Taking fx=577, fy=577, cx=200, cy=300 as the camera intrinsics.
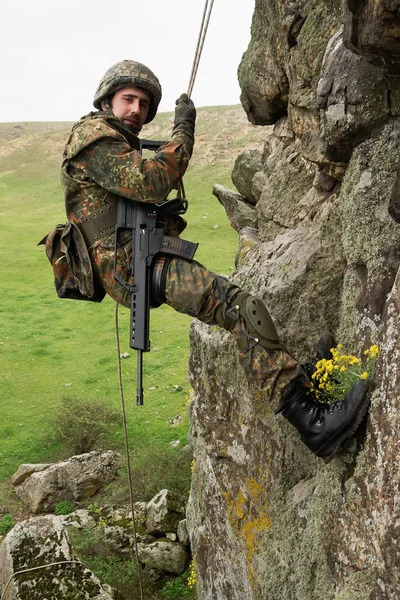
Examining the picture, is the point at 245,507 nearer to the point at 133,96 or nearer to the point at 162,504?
the point at 133,96

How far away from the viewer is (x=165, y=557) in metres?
11.9

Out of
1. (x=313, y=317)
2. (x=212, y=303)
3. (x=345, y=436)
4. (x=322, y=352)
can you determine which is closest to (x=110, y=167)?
(x=212, y=303)

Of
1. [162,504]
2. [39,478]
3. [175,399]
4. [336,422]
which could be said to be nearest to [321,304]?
[336,422]

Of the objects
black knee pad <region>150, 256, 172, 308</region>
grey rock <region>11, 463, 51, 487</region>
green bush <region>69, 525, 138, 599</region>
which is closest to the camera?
black knee pad <region>150, 256, 172, 308</region>

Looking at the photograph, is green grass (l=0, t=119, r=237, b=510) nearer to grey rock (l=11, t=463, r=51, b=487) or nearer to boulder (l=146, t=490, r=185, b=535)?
grey rock (l=11, t=463, r=51, b=487)

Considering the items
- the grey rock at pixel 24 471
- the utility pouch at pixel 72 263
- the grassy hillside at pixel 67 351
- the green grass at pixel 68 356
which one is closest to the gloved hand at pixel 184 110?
the utility pouch at pixel 72 263

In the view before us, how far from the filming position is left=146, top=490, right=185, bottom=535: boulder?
12.6m

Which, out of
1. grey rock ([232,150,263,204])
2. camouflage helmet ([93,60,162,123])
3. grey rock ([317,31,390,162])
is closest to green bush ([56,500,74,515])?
grey rock ([232,150,263,204])

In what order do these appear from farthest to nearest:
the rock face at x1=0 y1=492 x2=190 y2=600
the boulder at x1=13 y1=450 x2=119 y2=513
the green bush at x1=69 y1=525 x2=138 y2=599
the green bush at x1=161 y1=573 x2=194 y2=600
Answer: the boulder at x1=13 y1=450 x2=119 y2=513, the green bush at x1=161 y1=573 x2=194 y2=600, the green bush at x1=69 y1=525 x2=138 y2=599, the rock face at x1=0 y1=492 x2=190 y2=600

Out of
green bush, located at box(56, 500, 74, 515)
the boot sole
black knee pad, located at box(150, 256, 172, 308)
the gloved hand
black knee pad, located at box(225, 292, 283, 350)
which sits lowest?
green bush, located at box(56, 500, 74, 515)

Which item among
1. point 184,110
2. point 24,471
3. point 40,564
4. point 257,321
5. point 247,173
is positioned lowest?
point 24,471

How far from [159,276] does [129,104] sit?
2335mm

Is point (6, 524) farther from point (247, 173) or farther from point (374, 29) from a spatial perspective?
point (374, 29)

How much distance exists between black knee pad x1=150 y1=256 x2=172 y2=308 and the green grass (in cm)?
1041
